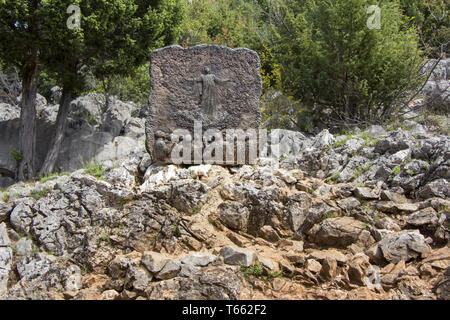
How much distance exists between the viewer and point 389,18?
1020cm

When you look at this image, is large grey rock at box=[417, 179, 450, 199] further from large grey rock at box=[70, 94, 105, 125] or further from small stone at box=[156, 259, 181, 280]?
large grey rock at box=[70, 94, 105, 125]

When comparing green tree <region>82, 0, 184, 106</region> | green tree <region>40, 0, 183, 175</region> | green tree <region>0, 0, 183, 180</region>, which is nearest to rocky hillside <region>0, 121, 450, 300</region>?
green tree <region>0, 0, 183, 180</region>

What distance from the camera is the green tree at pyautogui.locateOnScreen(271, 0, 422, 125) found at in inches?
385

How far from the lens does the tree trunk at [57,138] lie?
10336 mm

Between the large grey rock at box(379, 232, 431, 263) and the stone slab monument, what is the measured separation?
→ 121 inches

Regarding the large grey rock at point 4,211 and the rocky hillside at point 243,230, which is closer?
the rocky hillside at point 243,230

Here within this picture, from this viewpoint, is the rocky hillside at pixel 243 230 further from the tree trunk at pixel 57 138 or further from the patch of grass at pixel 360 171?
A: the tree trunk at pixel 57 138

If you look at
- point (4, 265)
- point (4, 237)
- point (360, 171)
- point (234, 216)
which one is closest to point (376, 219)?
point (360, 171)

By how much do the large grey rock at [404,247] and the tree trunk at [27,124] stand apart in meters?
8.94

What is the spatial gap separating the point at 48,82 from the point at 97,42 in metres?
9.67

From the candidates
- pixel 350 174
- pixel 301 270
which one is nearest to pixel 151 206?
pixel 301 270

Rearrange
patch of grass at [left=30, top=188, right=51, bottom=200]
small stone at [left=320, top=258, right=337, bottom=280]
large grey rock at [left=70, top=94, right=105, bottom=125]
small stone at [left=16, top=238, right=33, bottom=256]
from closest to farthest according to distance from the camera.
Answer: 1. small stone at [left=320, top=258, right=337, bottom=280]
2. small stone at [left=16, top=238, right=33, bottom=256]
3. patch of grass at [left=30, top=188, right=51, bottom=200]
4. large grey rock at [left=70, top=94, right=105, bottom=125]

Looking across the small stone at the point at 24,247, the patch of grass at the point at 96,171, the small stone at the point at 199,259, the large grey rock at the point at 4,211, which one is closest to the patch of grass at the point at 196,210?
the small stone at the point at 199,259

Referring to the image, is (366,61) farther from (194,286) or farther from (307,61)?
(194,286)
